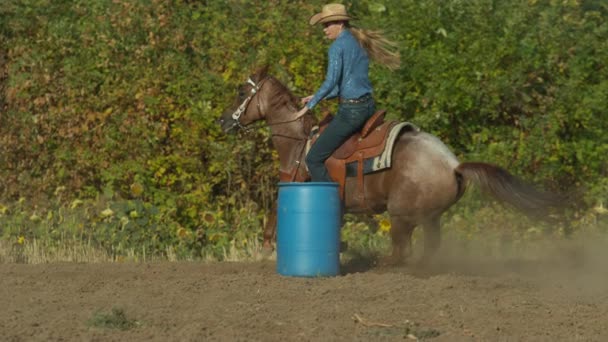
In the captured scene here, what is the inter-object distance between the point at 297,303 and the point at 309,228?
1.56 m

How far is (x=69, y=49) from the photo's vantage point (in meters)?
13.3

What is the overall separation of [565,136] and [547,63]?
89 centimetres

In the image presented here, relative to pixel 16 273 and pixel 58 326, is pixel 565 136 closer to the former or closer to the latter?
pixel 16 273

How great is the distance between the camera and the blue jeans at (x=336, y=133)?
9.96 metres

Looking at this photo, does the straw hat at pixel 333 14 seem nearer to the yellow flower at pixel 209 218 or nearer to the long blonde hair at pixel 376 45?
the long blonde hair at pixel 376 45

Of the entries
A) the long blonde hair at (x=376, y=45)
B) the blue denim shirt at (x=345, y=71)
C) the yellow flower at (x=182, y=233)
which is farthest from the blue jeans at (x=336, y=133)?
the yellow flower at (x=182, y=233)

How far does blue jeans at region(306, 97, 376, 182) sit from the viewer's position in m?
9.96

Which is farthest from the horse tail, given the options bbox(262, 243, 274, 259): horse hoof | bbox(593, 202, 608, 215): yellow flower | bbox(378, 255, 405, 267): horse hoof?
bbox(593, 202, 608, 215): yellow flower

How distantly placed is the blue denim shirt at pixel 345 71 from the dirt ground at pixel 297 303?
1.55m

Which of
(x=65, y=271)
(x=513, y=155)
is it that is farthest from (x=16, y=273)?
(x=513, y=155)

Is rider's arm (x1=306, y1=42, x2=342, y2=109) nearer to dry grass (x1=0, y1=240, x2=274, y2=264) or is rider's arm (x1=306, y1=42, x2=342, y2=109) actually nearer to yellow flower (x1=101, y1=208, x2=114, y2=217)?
Result: dry grass (x1=0, y1=240, x2=274, y2=264)

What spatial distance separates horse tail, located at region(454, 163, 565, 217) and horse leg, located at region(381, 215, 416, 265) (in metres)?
0.65

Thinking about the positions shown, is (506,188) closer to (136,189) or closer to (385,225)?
(385,225)

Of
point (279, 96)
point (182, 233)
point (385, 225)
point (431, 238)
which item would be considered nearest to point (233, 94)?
point (182, 233)
